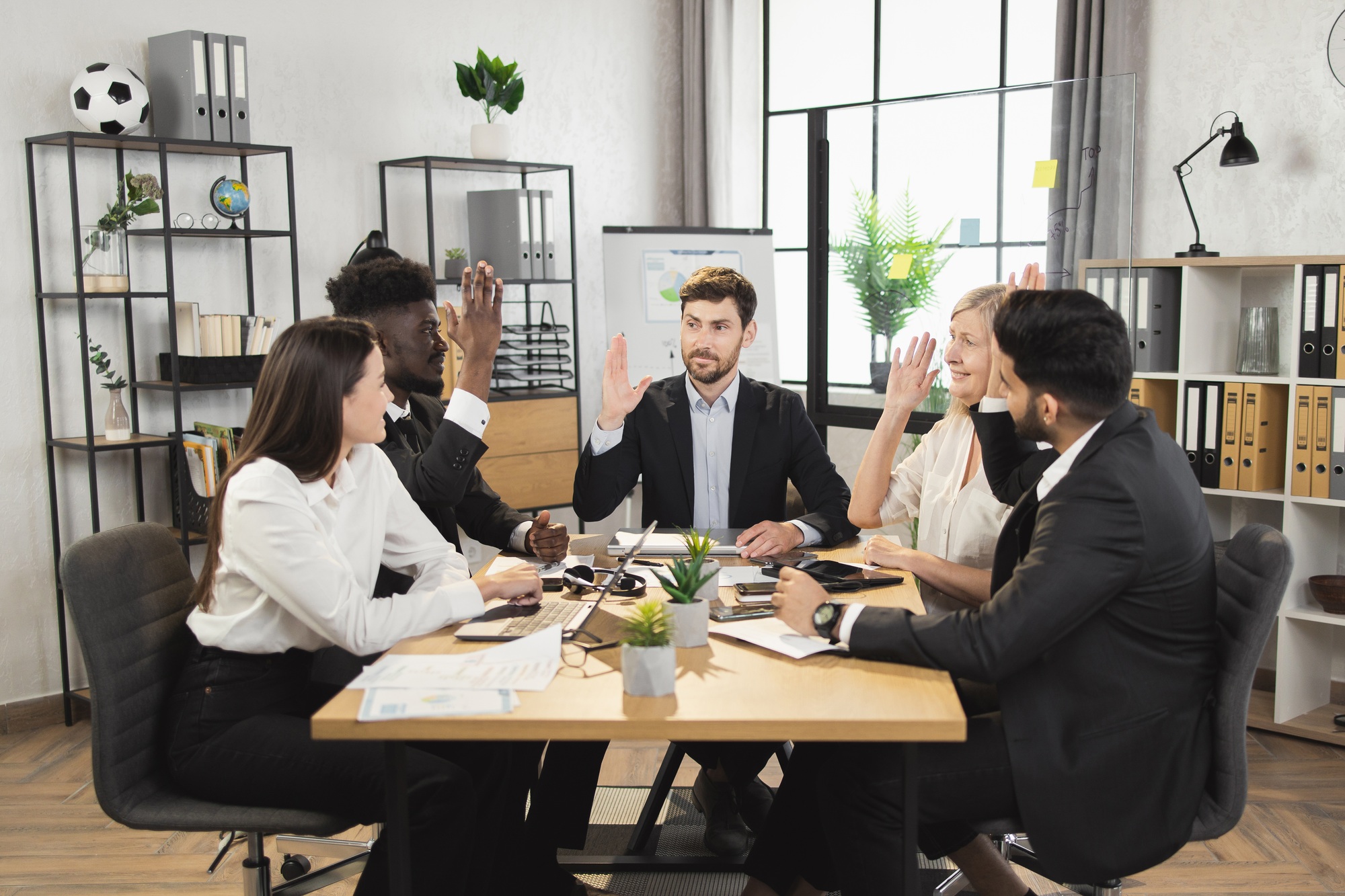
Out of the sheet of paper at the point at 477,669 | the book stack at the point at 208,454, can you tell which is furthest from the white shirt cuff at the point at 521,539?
the book stack at the point at 208,454

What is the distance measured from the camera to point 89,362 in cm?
384

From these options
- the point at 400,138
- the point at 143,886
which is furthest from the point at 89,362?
the point at 143,886

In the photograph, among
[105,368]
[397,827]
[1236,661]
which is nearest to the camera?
[397,827]

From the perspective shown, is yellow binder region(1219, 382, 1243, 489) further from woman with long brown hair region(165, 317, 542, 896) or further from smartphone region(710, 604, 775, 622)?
woman with long brown hair region(165, 317, 542, 896)

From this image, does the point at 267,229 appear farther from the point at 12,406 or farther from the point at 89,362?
the point at 12,406

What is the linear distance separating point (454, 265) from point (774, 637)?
3.27 m

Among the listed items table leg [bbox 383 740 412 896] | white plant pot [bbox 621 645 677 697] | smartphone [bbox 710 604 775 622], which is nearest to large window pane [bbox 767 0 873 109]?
smartphone [bbox 710 604 775 622]

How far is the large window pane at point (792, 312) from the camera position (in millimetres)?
5801

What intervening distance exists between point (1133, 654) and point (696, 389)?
60.6 inches

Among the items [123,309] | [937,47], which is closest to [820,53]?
[937,47]

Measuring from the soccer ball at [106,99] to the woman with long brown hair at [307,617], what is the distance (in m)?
2.09

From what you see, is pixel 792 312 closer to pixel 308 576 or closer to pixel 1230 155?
pixel 1230 155

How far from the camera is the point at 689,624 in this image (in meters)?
1.83

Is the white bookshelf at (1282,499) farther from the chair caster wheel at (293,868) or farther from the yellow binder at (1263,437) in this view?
the chair caster wheel at (293,868)
